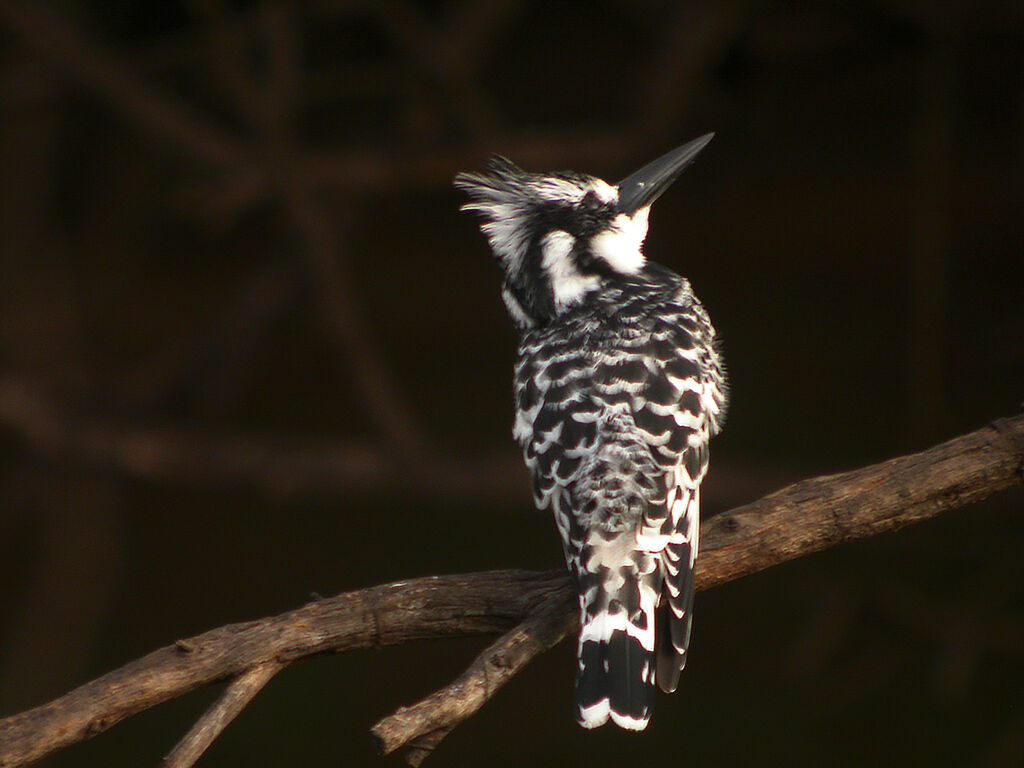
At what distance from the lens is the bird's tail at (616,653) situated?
177cm

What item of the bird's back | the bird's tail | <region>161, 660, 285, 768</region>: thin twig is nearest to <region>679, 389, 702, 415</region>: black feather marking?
the bird's back

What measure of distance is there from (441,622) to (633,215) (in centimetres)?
96

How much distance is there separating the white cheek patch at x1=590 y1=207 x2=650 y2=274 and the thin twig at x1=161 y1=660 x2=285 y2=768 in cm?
104

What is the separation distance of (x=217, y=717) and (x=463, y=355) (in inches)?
118

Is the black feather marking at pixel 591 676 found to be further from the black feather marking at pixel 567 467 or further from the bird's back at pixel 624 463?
the black feather marking at pixel 567 467

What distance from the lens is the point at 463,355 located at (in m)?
4.51

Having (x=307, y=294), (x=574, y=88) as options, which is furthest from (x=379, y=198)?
(x=574, y=88)

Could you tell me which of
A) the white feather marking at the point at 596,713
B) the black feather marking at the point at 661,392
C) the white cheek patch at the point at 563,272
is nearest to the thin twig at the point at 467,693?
the white feather marking at the point at 596,713

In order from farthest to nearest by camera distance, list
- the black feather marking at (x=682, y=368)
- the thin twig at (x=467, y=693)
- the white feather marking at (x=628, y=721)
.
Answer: the black feather marking at (x=682, y=368) < the white feather marking at (x=628, y=721) < the thin twig at (x=467, y=693)

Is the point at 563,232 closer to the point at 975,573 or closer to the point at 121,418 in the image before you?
the point at 121,418

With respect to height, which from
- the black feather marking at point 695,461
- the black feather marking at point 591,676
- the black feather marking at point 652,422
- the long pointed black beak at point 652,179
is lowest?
the black feather marking at point 591,676

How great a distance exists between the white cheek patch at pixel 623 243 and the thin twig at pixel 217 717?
104 centimetres

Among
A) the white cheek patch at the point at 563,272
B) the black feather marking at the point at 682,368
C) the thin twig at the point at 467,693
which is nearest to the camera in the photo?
the thin twig at the point at 467,693

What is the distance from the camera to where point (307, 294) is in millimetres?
4320
